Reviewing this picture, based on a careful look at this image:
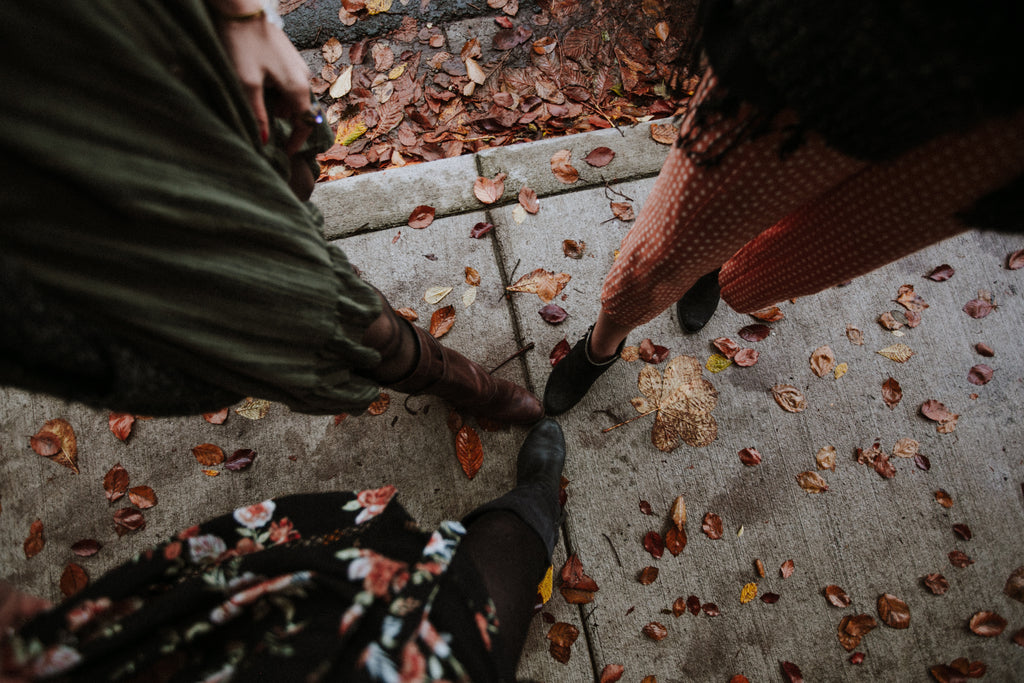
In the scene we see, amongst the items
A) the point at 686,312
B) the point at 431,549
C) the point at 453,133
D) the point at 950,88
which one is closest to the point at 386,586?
the point at 431,549

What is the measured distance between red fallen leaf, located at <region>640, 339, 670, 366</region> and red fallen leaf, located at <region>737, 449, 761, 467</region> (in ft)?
1.55

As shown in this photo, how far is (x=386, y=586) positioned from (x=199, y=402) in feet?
1.49

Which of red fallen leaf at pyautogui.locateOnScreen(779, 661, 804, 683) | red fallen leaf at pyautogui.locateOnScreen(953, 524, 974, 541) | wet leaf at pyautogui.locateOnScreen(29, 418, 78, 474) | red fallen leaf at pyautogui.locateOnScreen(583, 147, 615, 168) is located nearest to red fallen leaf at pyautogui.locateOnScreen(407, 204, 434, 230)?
red fallen leaf at pyautogui.locateOnScreen(583, 147, 615, 168)

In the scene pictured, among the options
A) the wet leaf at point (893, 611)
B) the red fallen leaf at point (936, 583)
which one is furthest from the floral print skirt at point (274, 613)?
the red fallen leaf at point (936, 583)

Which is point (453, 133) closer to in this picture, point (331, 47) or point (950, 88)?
point (331, 47)

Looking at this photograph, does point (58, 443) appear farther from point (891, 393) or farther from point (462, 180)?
point (891, 393)

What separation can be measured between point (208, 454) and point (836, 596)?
2394 mm

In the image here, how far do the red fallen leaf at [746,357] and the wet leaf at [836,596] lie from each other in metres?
0.85

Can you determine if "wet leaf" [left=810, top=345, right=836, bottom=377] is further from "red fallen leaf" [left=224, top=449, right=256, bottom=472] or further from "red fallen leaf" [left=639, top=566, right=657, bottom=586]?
"red fallen leaf" [left=224, top=449, right=256, bottom=472]

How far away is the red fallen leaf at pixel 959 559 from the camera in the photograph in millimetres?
1617

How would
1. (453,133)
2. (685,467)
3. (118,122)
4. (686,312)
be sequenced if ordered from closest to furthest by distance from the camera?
1. (118,122)
2. (685,467)
3. (686,312)
4. (453,133)

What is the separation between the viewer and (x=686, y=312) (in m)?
1.83

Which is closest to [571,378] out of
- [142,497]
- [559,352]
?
[559,352]

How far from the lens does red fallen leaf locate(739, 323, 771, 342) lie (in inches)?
73.4
